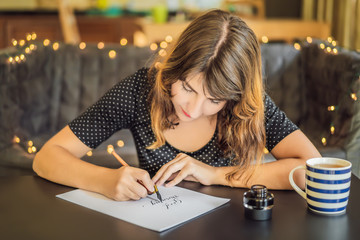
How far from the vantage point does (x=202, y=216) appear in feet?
3.22

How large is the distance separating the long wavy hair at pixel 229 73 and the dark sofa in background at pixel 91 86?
2.37ft

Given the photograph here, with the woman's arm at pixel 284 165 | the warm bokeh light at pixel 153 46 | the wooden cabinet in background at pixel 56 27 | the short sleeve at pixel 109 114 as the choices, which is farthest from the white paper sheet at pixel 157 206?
the wooden cabinet in background at pixel 56 27

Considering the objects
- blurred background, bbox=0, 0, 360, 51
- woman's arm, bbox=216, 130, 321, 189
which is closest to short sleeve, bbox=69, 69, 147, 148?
woman's arm, bbox=216, 130, 321, 189

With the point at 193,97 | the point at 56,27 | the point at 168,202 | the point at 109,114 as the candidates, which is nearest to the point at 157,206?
the point at 168,202

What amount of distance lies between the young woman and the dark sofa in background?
1.93ft

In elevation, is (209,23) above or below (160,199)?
above

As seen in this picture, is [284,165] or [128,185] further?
[284,165]

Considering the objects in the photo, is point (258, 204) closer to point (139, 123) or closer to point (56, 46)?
point (139, 123)

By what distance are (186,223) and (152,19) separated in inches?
143

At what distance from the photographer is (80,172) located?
1179 mm

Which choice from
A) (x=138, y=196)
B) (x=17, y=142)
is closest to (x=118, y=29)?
Result: (x=17, y=142)

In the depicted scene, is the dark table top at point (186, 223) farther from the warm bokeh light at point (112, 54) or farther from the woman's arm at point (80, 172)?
the warm bokeh light at point (112, 54)

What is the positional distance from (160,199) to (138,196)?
0.05 metres

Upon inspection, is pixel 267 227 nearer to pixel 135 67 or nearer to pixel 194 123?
pixel 194 123
